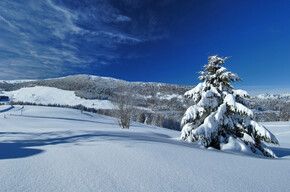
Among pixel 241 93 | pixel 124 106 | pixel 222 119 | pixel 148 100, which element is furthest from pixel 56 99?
pixel 241 93

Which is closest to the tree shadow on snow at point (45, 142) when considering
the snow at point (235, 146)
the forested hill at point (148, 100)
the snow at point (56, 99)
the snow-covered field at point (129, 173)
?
the snow-covered field at point (129, 173)

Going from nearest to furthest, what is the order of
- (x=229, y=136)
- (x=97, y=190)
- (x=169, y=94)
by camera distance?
(x=97, y=190), (x=229, y=136), (x=169, y=94)

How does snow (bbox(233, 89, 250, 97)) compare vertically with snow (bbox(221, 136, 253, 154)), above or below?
above

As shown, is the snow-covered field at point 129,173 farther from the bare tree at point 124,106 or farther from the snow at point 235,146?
the bare tree at point 124,106

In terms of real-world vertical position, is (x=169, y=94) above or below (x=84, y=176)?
above

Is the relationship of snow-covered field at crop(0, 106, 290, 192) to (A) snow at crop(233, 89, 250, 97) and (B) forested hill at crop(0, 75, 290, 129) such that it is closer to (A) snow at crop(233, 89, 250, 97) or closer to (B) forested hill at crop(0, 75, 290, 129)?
(A) snow at crop(233, 89, 250, 97)

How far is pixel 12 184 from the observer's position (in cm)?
193

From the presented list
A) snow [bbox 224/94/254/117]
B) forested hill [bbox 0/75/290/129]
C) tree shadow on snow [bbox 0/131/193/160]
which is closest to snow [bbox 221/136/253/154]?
snow [bbox 224/94/254/117]

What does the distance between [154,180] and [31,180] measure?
1831 mm

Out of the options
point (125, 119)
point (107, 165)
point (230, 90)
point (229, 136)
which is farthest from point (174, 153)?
point (125, 119)

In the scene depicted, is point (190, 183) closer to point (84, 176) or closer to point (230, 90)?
point (84, 176)

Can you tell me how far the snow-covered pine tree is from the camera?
679cm

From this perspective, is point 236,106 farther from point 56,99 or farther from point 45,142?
point 56,99

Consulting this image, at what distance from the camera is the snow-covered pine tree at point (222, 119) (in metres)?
6.79
